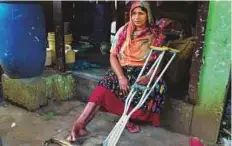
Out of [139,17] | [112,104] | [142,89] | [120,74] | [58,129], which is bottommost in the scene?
[58,129]

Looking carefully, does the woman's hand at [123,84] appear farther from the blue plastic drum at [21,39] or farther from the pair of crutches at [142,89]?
the blue plastic drum at [21,39]

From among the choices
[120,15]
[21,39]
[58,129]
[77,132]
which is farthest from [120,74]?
[120,15]

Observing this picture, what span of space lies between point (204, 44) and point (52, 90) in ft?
6.27

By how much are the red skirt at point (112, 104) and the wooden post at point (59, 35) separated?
0.96 meters

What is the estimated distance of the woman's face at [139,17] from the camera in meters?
2.83

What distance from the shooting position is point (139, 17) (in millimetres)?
2855

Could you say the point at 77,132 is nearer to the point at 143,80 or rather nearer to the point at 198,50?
the point at 143,80

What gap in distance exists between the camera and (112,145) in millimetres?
2578

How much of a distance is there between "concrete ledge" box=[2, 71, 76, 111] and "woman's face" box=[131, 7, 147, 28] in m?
1.26

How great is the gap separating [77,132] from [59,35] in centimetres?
135

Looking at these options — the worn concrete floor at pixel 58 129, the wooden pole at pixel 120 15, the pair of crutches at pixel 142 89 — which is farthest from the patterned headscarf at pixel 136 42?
the wooden pole at pixel 120 15

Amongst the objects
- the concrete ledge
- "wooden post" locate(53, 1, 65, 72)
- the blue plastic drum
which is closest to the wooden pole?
"wooden post" locate(53, 1, 65, 72)

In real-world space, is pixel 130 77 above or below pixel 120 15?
below

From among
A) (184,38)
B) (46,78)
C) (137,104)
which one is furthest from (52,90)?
(184,38)
